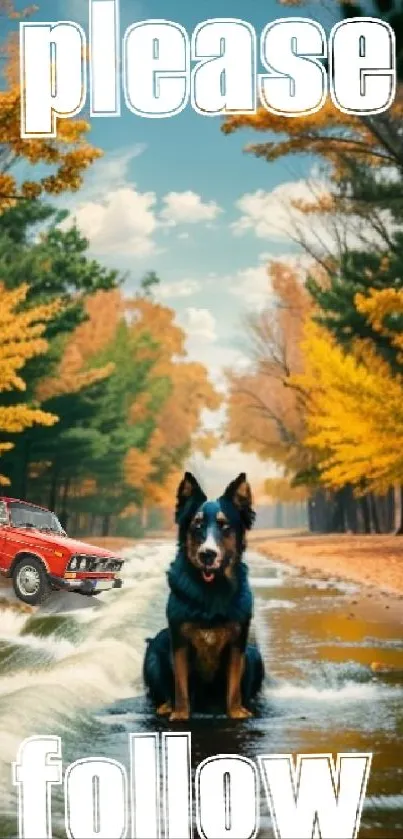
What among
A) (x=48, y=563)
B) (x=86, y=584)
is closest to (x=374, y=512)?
(x=86, y=584)

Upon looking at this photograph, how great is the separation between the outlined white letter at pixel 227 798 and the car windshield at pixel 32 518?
3.58 meters

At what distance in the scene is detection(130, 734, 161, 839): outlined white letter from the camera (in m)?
5.52

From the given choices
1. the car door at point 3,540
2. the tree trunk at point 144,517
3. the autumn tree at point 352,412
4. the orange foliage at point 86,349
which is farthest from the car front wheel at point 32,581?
the autumn tree at point 352,412

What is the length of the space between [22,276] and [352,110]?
6.20 metres

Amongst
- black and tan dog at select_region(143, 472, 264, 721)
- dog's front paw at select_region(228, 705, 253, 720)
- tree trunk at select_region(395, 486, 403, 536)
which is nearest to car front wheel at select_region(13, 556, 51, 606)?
black and tan dog at select_region(143, 472, 264, 721)

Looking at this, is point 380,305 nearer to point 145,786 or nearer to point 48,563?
point 48,563

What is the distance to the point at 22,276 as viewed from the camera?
14.2 meters

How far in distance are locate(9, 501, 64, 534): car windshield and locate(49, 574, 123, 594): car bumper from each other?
0.43 meters

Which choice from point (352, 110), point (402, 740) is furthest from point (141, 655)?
point (352, 110)

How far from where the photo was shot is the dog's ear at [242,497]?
6512mm

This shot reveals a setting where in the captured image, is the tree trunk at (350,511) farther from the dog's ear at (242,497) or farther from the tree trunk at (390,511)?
the dog's ear at (242,497)

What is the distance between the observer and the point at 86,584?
29.8ft

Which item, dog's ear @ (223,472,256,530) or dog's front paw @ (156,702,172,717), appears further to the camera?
dog's front paw @ (156,702,172,717)

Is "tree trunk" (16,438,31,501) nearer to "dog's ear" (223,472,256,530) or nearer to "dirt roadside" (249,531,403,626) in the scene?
"dirt roadside" (249,531,403,626)
